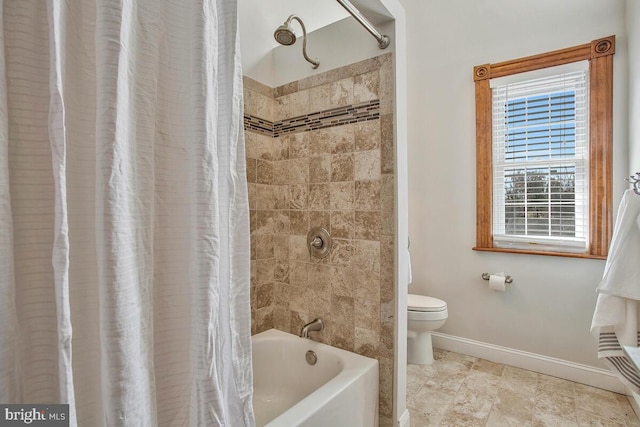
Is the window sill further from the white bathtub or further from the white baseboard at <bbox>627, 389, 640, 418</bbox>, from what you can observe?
the white bathtub

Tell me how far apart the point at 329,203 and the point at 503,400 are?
1.69 meters

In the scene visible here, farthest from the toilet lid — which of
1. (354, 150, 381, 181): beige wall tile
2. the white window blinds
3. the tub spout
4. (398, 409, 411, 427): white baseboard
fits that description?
(354, 150, 381, 181): beige wall tile

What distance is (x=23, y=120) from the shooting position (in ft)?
1.63

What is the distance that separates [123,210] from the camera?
→ 561 mm

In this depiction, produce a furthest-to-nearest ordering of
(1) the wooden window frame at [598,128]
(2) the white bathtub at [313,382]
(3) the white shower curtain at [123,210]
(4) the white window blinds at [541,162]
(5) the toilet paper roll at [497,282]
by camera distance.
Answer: (5) the toilet paper roll at [497,282]
(4) the white window blinds at [541,162]
(1) the wooden window frame at [598,128]
(2) the white bathtub at [313,382]
(3) the white shower curtain at [123,210]

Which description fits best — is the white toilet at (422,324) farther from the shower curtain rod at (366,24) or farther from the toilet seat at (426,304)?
the shower curtain rod at (366,24)

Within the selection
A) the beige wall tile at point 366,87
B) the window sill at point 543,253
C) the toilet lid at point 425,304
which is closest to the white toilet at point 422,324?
the toilet lid at point 425,304

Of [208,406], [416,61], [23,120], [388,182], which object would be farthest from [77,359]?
[416,61]

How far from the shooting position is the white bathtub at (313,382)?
137 cm

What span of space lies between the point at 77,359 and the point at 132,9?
624 mm

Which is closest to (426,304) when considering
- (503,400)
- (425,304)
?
(425,304)

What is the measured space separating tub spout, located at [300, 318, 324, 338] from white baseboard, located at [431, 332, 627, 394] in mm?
1487

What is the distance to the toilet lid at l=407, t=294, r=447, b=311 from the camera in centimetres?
251

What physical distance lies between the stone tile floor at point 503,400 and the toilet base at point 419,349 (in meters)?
0.05
